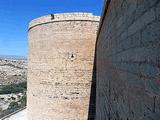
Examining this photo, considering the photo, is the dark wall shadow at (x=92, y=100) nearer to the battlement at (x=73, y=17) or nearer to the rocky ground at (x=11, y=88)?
the battlement at (x=73, y=17)

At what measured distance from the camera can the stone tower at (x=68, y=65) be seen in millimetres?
8703

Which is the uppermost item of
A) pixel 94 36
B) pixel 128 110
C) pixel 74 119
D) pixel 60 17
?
pixel 60 17

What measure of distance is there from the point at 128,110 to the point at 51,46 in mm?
7250

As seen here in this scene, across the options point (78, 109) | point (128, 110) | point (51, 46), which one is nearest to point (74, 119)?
point (78, 109)

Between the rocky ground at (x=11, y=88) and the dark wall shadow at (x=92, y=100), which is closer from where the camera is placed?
the dark wall shadow at (x=92, y=100)

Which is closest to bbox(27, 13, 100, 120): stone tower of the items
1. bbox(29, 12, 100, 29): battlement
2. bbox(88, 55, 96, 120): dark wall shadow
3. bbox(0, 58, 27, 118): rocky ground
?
bbox(29, 12, 100, 29): battlement

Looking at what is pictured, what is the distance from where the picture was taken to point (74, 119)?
8.66 metres

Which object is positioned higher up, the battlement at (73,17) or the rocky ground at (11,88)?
the battlement at (73,17)

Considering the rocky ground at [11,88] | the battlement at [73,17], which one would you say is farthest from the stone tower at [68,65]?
the rocky ground at [11,88]

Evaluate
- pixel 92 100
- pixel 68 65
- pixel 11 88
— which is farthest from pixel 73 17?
pixel 11 88

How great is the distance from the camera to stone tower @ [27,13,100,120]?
8.70 metres

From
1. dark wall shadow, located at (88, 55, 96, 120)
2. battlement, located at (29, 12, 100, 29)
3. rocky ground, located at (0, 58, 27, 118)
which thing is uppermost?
battlement, located at (29, 12, 100, 29)

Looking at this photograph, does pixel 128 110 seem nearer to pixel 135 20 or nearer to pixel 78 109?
pixel 135 20

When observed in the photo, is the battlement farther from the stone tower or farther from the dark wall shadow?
the dark wall shadow
